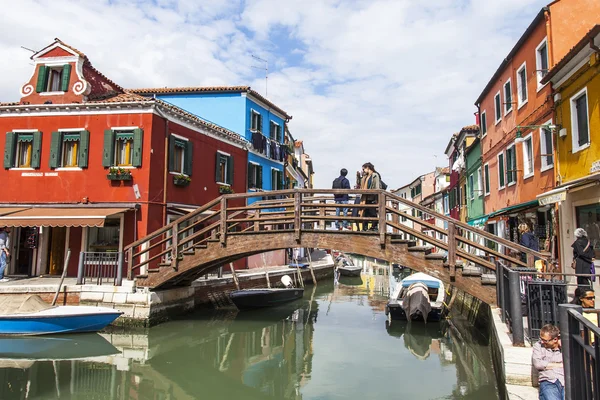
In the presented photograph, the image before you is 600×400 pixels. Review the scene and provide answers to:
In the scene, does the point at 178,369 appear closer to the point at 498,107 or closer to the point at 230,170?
the point at 230,170

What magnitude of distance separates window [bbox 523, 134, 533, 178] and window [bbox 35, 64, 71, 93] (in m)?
16.5

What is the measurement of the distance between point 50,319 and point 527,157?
1514 cm

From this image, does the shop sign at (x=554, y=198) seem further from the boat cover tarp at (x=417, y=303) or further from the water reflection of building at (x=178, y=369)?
the water reflection of building at (x=178, y=369)

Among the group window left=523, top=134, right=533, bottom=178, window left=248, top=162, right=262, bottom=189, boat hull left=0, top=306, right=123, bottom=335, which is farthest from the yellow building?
window left=248, top=162, right=262, bottom=189

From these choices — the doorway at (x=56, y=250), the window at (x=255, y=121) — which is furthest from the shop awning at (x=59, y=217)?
the window at (x=255, y=121)

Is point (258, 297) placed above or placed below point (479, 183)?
below

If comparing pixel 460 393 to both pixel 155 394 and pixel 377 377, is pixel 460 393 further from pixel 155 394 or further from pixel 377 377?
pixel 155 394

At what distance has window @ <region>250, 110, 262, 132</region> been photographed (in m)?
24.0

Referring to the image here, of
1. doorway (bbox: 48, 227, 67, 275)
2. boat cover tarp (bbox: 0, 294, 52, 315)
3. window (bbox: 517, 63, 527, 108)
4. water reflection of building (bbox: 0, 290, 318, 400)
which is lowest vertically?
water reflection of building (bbox: 0, 290, 318, 400)

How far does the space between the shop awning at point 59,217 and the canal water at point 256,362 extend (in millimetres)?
3820

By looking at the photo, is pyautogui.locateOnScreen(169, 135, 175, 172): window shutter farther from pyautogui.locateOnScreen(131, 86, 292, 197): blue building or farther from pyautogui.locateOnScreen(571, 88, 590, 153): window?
pyautogui.locateOnScreen(571, 88, 590, 153): window

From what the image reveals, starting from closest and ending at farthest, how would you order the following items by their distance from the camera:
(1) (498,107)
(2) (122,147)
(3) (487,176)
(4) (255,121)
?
(2) (122,147)
(1) (498,107)
(3) (487,176)
(4) (255,121)

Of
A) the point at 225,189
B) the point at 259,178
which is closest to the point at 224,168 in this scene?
the point at 225,189

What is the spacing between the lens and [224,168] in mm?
20406
